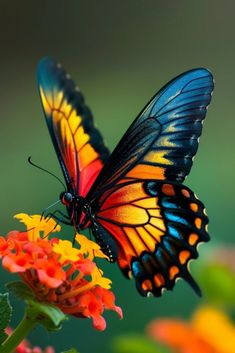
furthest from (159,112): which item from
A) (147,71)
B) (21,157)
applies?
(147,71)

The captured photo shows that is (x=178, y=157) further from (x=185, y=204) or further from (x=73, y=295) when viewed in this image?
(x=73, y=295)

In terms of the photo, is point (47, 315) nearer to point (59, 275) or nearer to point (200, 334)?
point (59, 275)

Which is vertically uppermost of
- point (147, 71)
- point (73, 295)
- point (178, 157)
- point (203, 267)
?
point (147, 71)

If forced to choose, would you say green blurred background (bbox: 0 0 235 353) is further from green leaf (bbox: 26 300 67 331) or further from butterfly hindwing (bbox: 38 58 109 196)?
green leaf (bbox: 26 300 67 331)

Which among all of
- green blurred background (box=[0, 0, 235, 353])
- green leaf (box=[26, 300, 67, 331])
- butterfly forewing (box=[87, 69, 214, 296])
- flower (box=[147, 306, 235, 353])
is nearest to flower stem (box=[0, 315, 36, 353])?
green leaf (box=[26, 300, 67, 331])

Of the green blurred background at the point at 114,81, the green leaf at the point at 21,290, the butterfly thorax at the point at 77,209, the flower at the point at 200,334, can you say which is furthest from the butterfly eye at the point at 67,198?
the green blurred background at the point at 114,81

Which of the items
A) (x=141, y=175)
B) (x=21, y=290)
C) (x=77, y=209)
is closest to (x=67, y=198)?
(x=77, y=209)

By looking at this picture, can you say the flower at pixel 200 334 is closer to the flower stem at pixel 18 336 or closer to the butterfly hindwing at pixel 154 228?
the butterfly hindwing at pixel 154 228
